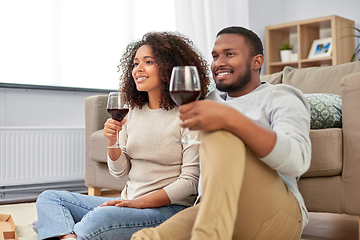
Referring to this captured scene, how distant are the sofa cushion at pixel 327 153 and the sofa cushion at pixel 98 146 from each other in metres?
1.25

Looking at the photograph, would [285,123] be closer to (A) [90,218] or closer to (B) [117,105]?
(B) [117,105]

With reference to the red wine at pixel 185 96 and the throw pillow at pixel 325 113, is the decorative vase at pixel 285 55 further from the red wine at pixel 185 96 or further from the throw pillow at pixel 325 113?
the red wine at pixel 185 96

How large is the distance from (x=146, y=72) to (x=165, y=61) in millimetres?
85

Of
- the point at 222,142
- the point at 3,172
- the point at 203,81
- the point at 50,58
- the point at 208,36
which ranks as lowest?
the point at 3,172

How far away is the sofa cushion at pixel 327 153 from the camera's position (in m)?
1.53

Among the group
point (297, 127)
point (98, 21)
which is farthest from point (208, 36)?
point (297, 127)

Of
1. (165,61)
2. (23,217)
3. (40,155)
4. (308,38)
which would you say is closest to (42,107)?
(40,155)

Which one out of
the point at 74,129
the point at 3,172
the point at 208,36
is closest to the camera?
the point at 3,172

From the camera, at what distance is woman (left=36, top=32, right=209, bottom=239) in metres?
1.28

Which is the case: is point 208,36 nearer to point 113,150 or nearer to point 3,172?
point 3,172

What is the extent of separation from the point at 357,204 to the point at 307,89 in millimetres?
852

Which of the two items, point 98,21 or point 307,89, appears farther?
point 98,21

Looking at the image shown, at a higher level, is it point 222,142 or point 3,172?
point 222,142

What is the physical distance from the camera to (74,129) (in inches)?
121
